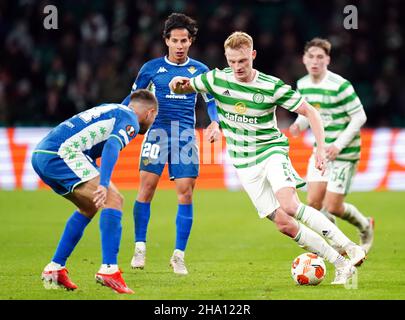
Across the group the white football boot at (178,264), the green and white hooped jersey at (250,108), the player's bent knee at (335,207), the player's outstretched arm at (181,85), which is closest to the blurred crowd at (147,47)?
the player's bent knee at (335,207)

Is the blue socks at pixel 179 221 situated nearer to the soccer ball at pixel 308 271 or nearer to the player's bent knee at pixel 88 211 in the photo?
the soccer ball at pixel 308 271

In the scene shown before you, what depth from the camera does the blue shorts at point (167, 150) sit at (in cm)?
896

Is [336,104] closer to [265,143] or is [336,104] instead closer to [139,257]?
[265,143]

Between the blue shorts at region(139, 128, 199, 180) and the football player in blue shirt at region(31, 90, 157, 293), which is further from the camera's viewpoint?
the blue shorts at region(139, 128, 199, 180)

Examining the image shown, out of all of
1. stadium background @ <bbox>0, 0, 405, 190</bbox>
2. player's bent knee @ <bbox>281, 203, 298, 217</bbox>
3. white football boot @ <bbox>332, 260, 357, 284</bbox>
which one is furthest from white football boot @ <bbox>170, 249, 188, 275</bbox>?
stadium background @ <bbox>0, 0, 405, 190</bbox>

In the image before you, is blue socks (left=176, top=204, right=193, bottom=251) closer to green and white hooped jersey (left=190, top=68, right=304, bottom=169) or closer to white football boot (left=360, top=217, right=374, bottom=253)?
green and white hooped jersey (left=190, top=68, right=304, bottom=169)

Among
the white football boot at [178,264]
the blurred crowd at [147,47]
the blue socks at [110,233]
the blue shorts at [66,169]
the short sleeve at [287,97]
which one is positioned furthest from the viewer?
the blurred crowd at [147,47]

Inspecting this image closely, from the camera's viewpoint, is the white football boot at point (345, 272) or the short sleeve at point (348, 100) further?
the short sleeve at point (348, 100)

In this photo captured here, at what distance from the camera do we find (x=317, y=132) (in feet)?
24.5

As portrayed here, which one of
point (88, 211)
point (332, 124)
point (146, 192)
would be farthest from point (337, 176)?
point (88, 211)

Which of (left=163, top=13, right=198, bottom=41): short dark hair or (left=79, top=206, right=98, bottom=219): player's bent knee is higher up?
(left=163, top=13, right=198, bottom=41): short dark hair

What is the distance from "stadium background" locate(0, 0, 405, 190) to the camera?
18.6 m

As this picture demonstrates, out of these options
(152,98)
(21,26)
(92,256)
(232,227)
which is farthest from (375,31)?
(152,98)
